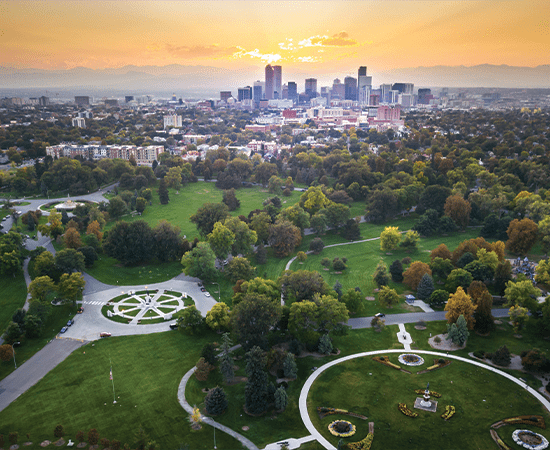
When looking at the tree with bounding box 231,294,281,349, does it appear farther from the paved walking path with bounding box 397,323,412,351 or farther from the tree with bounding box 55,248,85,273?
the tree with bounding box 55,248,85,273

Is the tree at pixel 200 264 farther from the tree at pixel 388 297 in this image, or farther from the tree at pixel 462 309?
the tree at pixel 462 309

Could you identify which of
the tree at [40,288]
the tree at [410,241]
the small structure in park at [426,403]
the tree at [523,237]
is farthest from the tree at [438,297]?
the tree at [40,288]

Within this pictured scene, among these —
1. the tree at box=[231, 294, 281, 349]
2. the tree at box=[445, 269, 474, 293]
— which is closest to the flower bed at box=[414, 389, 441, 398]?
the tree at box=[231, 294, 281, 349]

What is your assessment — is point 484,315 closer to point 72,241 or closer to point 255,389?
point 255,389

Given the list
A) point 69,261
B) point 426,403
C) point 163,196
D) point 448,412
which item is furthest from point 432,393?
point 163,196

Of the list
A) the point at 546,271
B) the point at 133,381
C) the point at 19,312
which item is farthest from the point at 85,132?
the point at 546,271

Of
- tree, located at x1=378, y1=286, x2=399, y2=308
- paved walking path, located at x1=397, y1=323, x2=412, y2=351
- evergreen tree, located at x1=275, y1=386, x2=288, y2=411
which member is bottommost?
paved walking path, located at x1=397, y1=323, x2=412, y2=351
